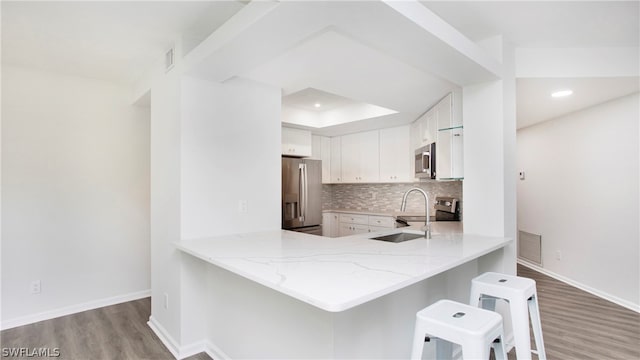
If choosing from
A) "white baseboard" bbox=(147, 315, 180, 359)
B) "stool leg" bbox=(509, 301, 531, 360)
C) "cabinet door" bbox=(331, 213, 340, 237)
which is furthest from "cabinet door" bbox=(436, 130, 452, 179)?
"cabinet door" bbox=(331, 213, 340, 237)

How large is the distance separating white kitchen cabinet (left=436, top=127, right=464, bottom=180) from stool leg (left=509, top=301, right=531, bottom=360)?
1.21 m

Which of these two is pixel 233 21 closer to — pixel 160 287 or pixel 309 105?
pixel 160 287

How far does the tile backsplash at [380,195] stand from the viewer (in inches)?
189

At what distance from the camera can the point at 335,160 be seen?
5.80m

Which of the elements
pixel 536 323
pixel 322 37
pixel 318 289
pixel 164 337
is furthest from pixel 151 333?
pixel 536 323

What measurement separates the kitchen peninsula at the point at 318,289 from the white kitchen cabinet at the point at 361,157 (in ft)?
9.21

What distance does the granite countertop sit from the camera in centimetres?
129

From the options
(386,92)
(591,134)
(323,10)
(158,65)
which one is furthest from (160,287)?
(591,134)

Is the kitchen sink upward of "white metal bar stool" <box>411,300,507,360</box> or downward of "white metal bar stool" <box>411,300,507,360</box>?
upward

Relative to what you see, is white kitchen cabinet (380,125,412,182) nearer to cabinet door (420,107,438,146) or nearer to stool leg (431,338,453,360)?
cabinet door (420,107,438,146)

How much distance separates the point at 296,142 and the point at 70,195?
2789 mm

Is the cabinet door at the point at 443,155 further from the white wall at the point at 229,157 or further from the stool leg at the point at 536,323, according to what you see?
the white wall at the point at 229,157

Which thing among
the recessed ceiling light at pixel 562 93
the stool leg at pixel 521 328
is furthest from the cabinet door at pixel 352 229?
the stool leg at pixel 521 328

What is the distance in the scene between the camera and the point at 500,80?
96.6 inches
